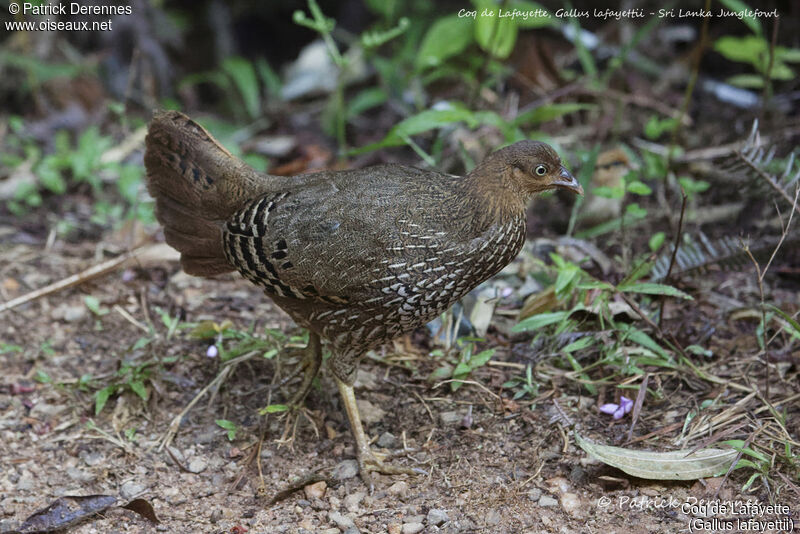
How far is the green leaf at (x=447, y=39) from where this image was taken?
567 centimetres

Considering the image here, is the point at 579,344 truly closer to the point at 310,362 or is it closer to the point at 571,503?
the point at 571,503

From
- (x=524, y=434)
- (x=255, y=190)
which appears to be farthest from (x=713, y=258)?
(x=255, y=190)

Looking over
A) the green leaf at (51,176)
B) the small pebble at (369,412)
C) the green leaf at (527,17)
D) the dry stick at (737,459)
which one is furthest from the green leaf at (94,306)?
the green leaf at (527,17)

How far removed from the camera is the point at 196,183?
3842 mm

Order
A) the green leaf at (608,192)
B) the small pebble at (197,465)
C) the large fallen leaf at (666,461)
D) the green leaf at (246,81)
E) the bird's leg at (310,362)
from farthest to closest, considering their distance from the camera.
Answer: the green leaf at (246,81), the green leaf at (608,192), the bird's leg at (310,362), the small pebble at (197,465), the large fallen leaf at (666,461)

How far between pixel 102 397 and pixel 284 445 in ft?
2.98

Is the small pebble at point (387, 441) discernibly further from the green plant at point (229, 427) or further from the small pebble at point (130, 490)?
the small pebble at point (130, 490)

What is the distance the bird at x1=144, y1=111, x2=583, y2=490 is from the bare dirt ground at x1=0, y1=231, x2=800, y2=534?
0.80 feet

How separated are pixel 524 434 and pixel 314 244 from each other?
1.26m

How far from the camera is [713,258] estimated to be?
4.10 metres

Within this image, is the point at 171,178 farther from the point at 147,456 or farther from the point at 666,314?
the point at 666,314

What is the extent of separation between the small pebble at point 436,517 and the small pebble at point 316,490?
0.49m

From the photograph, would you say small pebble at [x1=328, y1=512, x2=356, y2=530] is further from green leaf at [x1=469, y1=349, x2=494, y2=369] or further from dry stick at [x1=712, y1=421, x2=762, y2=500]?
dry stick at [x1=712, y1=421, x2=762, y2=500]

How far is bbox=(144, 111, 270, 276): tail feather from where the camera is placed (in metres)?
3.81
